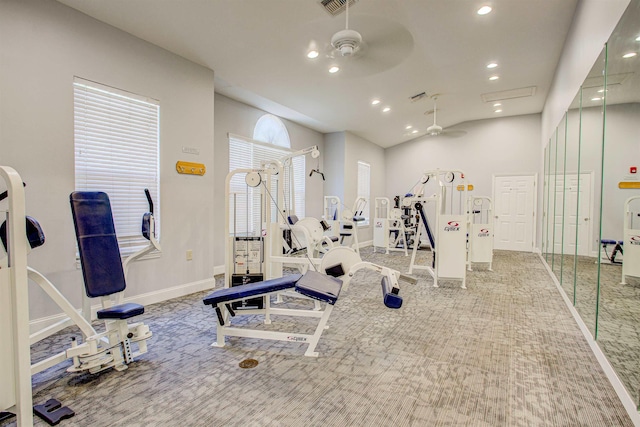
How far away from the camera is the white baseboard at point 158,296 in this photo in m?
2.77

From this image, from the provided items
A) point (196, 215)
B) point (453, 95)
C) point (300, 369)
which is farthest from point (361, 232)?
point (300, 369)

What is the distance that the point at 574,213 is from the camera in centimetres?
317

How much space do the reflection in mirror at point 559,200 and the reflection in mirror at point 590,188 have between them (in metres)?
0.98

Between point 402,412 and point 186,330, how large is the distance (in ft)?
6.73

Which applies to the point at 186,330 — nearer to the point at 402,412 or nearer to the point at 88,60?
the point at 402,412

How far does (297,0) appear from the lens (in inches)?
117

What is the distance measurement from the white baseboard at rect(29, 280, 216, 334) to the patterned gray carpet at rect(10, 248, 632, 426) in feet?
0.68

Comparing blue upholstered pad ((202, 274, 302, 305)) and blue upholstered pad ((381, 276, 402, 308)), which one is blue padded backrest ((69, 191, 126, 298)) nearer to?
blue upholstered pad ((202, 274, 302, 305))

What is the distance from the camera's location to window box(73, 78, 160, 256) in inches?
122

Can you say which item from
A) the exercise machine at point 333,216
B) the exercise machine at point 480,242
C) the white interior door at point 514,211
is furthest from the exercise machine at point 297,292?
the white interior door at point 514,211

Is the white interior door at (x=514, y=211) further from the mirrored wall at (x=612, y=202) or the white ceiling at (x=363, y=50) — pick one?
the mirrored wall at (x=612, y=202)

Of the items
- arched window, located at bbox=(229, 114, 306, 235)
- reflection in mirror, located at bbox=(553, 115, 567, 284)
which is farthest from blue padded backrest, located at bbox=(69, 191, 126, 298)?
reflection in mirror, located at bbox=(553, 115, 567, 284)

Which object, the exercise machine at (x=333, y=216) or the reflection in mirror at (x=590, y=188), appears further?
the exercise machine at (x=333, y=216)

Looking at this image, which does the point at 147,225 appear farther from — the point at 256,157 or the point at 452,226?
the point at 452,226
